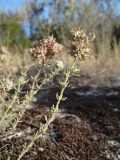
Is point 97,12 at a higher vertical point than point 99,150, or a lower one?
higher

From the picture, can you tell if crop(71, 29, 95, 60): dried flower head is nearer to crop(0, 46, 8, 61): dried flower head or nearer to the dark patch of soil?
crop(0, 46, 8, 61): dried flower head

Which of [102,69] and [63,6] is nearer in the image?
[102,69]

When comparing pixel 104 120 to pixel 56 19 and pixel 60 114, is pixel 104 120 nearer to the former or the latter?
pixel 60 114

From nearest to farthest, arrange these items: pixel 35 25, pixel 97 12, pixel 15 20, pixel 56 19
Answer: pixel 56 19, pixel 97 12, pixel 35 25, pixel 15 20

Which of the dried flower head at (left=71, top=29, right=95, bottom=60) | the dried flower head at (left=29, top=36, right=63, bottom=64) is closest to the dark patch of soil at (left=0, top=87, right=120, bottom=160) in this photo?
the dried flower head at (left=29, top=36, right=63, bottom=64)

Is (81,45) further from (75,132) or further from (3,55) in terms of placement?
(75,132)

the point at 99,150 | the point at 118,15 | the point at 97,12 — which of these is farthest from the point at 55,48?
the point at 118,15
